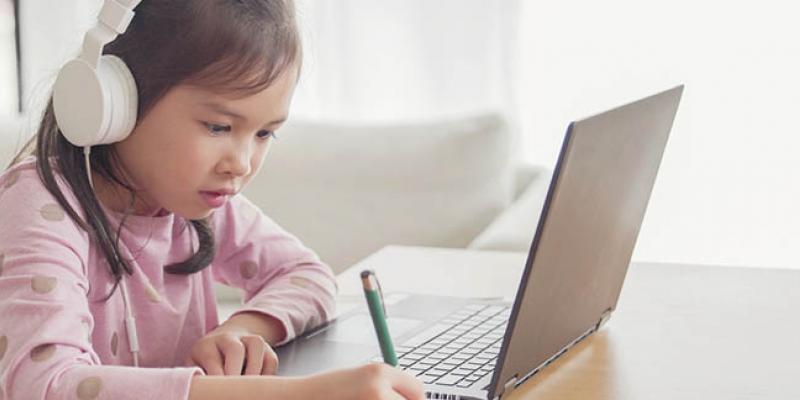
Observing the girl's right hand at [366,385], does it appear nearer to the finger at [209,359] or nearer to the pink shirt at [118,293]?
the pink shirt at [118,293]

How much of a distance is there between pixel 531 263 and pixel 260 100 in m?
0.29

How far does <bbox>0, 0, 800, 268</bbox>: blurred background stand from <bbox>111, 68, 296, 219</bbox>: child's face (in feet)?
5.26

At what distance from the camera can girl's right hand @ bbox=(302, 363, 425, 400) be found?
838 millimetres

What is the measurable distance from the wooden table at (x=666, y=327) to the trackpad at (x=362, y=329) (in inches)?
4.8

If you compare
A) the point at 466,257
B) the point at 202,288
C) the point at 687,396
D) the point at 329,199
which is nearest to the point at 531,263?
the point at 687,396

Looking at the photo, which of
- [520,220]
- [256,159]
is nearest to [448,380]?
[256,159]

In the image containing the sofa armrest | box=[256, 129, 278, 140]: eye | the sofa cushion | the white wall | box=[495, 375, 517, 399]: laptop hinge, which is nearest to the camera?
box=[495, 375, 517, 399]: laptop hinge

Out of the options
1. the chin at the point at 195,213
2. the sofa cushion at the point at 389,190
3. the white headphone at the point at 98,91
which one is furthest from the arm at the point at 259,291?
the sofa cushion at the point at 389,190

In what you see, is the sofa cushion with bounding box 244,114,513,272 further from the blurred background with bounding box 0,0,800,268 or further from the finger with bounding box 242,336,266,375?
the finger with bounding box 242,336,266,375

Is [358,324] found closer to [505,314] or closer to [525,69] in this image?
[505,314]

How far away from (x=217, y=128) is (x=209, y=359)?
20cm

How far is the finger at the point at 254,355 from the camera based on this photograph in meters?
1.05

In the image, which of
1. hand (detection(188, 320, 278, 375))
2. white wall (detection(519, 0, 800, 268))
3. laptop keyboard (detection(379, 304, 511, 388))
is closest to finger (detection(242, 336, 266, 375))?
hand (detection(188, 320, 278, 375))

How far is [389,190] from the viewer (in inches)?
95.3
